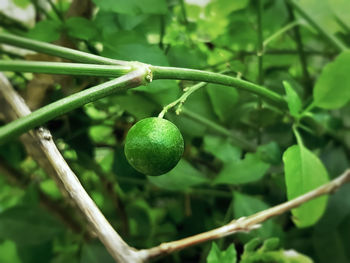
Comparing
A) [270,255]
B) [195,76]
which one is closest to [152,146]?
[195,76]

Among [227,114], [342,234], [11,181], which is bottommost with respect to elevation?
[11,181]

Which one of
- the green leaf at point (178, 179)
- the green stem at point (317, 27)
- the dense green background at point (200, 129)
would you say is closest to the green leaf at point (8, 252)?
the dense green background at point (200, 129)

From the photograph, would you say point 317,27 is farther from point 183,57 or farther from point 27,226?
point 27,226

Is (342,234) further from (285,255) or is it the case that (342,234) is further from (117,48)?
(117,48)

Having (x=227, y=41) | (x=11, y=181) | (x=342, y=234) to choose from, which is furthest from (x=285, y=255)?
(x=11, y=181)

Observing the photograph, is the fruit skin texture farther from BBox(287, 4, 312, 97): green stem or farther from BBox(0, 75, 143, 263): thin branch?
BBox(287, 4, 312, 97): green stem

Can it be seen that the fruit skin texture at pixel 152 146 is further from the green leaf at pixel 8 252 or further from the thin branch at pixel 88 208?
the green leaf at pixel 8 252
